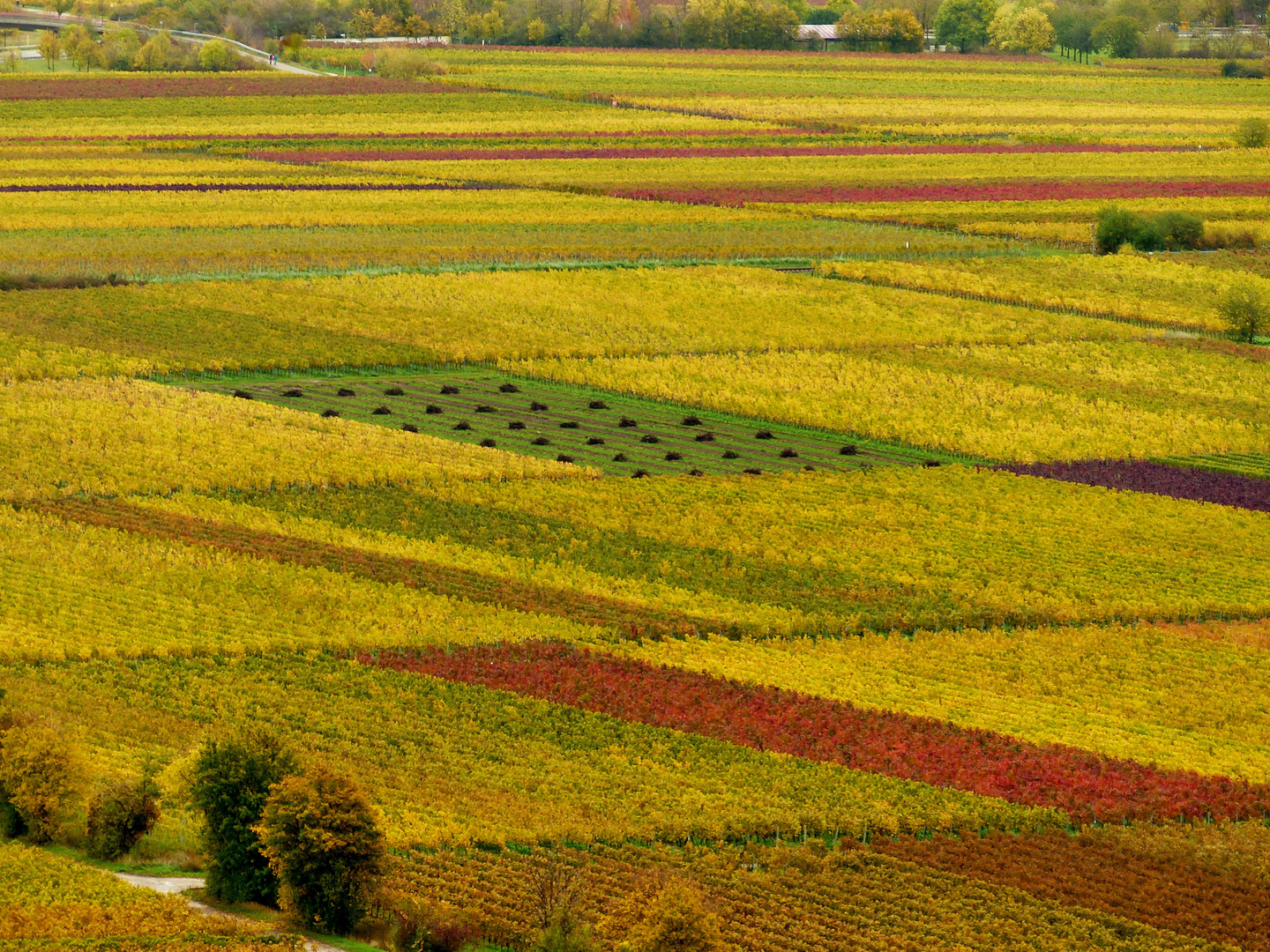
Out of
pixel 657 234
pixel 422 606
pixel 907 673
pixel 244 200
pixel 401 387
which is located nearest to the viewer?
pixel 907 673

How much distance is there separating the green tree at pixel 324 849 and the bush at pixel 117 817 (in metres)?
3.19

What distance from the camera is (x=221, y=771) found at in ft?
121

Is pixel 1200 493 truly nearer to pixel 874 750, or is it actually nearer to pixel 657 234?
pixel 874 750

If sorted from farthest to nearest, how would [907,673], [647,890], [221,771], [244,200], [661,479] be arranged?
[244,200] → [661,479] → [907,673] → [221,771] → [647,890]

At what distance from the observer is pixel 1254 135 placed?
173 m

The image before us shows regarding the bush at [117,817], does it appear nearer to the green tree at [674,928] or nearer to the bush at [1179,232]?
the green tree at [674,928]

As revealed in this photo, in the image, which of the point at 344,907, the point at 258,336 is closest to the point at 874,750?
the point at 344,907

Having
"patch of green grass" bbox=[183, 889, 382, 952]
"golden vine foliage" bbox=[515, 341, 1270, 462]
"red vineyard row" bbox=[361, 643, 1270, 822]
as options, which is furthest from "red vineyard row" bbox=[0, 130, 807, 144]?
"patch of green grass" bbox=[183, 889, 382, 952]

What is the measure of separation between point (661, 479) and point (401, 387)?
17.0m

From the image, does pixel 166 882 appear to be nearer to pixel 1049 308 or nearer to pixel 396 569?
pixel 396 569

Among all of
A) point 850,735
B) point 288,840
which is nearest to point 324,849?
point 288,840

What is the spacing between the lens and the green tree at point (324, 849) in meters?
34.8

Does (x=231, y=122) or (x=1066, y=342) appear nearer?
(x=1066, y=342)

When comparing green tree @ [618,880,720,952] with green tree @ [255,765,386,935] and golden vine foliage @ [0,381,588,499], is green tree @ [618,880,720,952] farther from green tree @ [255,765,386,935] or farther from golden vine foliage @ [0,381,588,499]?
golden vine foliage @ [0,381,588,499]
